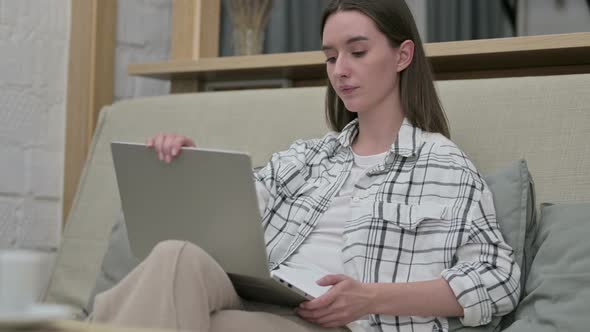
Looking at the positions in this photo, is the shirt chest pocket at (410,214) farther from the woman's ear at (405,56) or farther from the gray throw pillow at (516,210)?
the woman's ear at (405,56)

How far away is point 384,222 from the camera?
161 centimetres

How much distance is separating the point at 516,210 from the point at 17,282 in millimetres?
996

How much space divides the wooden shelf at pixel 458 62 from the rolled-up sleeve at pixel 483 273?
56cm

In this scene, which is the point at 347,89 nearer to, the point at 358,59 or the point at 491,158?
the point at 358,59

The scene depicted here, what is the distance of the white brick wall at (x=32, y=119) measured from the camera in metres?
2.37

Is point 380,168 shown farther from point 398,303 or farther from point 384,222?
point 398,303

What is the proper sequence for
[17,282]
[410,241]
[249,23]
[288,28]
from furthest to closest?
[288,28], [249,23], [410,241], [17,282]

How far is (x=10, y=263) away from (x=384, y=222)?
868 millimetres

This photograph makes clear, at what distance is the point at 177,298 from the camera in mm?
1222

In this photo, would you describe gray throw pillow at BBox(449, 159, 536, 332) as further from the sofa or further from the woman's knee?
the woman's knee

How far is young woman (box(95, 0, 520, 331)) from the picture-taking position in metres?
1.30

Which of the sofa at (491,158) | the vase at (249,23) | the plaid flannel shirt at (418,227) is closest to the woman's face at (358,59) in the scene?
the plaid flannel shirt at (418,227)

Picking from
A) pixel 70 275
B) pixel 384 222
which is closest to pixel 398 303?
pixel 384 222

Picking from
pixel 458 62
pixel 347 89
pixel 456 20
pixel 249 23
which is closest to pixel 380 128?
pixel 347 89
